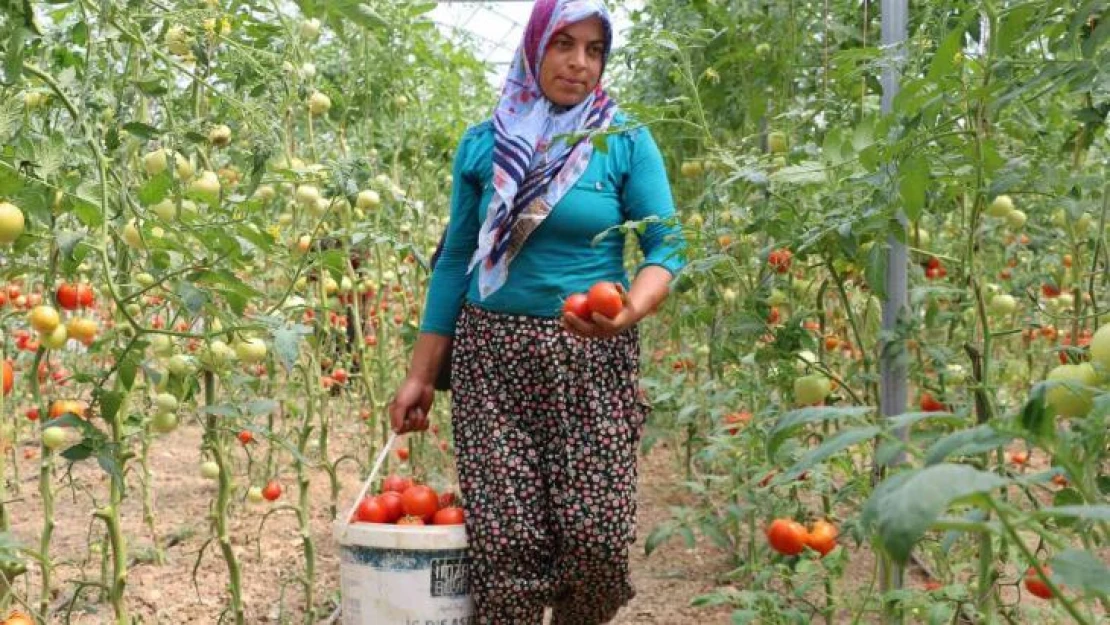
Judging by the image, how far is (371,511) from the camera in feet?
6.94

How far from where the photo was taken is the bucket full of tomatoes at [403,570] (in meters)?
2.00

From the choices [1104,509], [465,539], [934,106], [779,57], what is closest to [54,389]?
[465,539]

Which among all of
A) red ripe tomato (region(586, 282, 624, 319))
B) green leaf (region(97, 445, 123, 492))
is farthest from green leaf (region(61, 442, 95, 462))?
red ripe tomato (region(586, 282, 624, 319))

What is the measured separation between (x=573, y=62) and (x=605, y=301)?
1.57 ft

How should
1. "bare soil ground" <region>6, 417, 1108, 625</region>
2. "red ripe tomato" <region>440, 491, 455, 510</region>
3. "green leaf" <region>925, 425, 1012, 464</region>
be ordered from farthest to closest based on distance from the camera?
"bare soil ground" <region>6, 417, 1108, 625</region> → "red ripe tomato" <region>440, 491, 455, 510</region> → "green leaf" <region>925, 425, 1012, 464</region>

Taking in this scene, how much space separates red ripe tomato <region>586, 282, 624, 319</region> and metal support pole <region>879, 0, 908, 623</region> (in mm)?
413

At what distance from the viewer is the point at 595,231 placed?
6.80 feet

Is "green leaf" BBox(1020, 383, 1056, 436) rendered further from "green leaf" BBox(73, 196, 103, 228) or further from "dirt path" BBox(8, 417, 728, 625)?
"dirt path" BBox(8, 417, 728, 625)

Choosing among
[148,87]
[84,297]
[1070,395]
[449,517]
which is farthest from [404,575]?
[1070,395]

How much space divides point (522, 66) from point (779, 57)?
3.08 ft

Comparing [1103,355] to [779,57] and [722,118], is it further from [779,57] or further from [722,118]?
[722,118]

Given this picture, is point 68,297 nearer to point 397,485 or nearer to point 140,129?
point 140,129

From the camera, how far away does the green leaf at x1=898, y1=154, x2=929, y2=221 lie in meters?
1.22

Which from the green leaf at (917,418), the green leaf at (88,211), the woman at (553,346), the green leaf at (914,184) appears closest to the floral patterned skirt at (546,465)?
the woman at (553,346)
